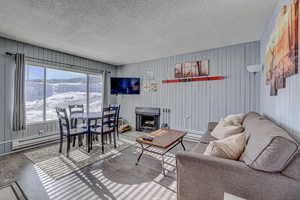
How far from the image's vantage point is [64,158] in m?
2.72

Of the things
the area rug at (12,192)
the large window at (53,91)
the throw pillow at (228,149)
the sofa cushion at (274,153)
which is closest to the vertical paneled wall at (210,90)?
the large window at (53,91)

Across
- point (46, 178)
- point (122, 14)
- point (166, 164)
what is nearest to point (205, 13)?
point (122, 14)

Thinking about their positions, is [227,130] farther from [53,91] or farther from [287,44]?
[53,91]

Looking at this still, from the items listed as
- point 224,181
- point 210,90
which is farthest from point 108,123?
point 210,90

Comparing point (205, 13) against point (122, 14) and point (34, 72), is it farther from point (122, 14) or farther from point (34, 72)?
point (34, 72)

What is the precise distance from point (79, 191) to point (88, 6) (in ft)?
8.48

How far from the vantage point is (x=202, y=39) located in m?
2.98

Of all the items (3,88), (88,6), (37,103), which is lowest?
(37,103)

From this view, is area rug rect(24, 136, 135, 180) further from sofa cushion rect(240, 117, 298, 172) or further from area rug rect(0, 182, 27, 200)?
sofa cushion rect(240, 117, 298, 172)

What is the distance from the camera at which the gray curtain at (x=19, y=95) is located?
9.90ft

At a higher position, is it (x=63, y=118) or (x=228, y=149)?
(x=63, y=118)

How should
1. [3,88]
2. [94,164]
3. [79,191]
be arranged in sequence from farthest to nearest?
[3,88], [94,164], [79,191]

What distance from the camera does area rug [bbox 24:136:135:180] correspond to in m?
2.32

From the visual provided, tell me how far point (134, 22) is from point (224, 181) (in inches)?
99.3
